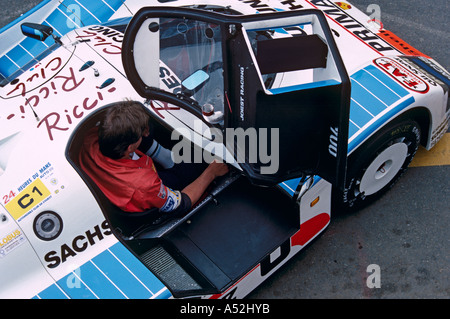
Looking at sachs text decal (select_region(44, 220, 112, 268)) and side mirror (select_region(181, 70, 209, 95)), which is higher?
side mirror (select_region(181, 70, 209, 95))

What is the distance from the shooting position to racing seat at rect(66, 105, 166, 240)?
271cm

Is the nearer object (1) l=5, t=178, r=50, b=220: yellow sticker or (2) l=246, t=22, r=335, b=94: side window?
(2) l=246, t=22, r=335, b=94: side window

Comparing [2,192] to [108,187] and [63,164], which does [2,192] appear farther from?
[108,187]

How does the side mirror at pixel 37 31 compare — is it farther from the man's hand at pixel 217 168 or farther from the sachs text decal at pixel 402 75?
the sachs text decal at pixel 402 75

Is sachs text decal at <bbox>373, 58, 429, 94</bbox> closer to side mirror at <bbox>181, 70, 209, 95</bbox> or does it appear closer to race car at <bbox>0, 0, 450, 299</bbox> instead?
race car at <bbox>0, 0, 450, 299</bbox>

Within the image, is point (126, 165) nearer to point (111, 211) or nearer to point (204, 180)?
point (111, 211)

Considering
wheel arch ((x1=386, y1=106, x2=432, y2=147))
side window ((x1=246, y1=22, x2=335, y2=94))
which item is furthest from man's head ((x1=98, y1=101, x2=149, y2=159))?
wheel arch ((x1=386, y1=106, x2=432, y2=147))

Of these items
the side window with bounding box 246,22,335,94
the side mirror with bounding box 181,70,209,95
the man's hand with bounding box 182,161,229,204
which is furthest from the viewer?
the man's hand with bounding box 182,161,229,204

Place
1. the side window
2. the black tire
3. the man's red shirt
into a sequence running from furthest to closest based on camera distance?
the black tire, the man's red shirt, the side window

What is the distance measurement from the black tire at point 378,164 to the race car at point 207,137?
1cm

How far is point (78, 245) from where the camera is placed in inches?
107

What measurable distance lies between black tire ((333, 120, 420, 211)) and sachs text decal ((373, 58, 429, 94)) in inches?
8.9

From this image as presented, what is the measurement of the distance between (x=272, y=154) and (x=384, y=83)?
1.10 meters

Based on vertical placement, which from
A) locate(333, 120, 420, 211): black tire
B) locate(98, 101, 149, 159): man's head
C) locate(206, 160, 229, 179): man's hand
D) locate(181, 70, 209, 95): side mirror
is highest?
locate(181, 70, 209, 95): side mirror
